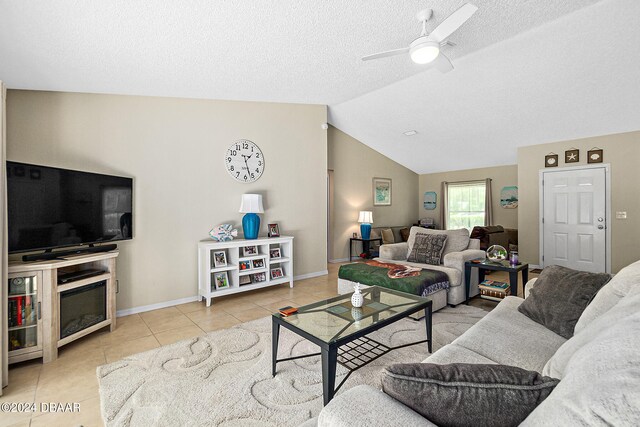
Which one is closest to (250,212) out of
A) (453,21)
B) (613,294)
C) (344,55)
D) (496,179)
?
(344,55)

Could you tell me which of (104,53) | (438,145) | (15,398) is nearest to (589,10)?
(438,145)

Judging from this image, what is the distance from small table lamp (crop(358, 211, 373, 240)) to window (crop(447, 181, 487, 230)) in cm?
266

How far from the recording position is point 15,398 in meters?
1.96

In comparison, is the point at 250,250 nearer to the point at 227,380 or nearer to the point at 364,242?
the point at 227,380

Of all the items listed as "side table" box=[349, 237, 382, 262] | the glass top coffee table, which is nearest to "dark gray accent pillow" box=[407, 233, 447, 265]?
the glass top coffee table

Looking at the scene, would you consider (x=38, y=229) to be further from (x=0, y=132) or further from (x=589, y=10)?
(x=589, y=10)

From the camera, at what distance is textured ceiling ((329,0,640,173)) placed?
10.4ft

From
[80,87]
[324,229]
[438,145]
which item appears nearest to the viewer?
[80,87]

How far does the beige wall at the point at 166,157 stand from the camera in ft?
10.1

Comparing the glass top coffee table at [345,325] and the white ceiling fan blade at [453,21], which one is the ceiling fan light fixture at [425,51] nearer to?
the white ceiling fan blade at [453,21]

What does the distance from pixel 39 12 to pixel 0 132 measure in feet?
2.77

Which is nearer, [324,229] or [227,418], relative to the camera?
[227,418]

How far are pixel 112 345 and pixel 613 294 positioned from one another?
353 centimetres

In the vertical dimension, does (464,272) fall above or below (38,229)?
below
